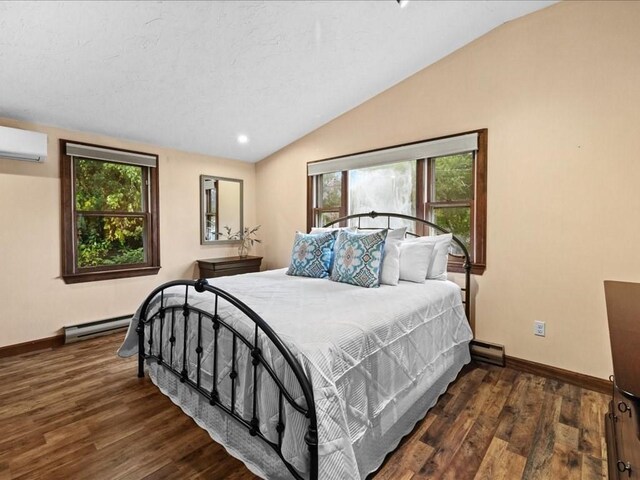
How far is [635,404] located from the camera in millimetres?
751

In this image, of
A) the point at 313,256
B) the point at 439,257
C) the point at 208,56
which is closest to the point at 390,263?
the point at 439,257

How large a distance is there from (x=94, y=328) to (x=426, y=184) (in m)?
3.65

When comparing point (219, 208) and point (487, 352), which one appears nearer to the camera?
point (487, 352)

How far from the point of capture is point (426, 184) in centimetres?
323

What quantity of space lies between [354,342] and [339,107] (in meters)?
2.88

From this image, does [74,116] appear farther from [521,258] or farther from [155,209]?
[521,258]

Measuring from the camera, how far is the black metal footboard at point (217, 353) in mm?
1268

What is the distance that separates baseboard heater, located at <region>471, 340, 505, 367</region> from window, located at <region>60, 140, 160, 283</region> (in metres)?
3.47

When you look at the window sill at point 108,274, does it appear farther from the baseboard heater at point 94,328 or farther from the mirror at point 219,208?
the mirror at point 219,208

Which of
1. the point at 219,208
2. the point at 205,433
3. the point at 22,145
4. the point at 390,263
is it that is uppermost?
the point at 22,145

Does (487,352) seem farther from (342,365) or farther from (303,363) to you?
(303,363)

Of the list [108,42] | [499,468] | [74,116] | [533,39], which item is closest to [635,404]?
[499,468]

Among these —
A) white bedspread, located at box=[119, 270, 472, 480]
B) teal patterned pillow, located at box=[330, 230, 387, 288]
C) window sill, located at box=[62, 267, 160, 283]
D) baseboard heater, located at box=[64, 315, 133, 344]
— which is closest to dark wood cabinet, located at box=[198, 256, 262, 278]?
window sill, located at box=[62, 267, 160, 283]

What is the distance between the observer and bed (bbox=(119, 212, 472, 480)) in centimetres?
130
